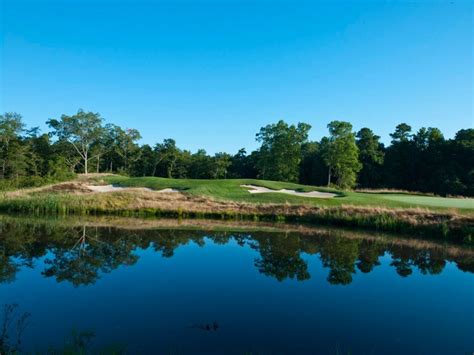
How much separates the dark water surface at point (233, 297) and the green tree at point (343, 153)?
110 ft

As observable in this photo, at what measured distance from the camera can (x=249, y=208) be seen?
2056 centimetres

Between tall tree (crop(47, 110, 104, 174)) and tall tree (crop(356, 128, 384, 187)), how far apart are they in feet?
148

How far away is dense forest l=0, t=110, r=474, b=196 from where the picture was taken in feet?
149

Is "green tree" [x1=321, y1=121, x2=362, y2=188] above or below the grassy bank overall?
above

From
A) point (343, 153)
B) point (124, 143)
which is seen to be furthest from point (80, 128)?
point (343, 153)

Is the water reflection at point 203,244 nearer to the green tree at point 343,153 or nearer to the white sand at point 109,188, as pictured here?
the white sand at point 109,188

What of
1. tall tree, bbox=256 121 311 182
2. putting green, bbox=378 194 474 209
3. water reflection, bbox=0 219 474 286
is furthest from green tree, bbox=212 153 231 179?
water reflection, bbox=0 219 474 286

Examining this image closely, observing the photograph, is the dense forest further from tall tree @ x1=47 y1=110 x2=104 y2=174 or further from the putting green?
the putting green

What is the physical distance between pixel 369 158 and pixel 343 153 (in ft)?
43.4

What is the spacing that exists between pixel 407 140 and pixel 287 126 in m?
21.0

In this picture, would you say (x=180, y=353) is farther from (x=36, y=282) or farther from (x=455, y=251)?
(x=455, y=251)

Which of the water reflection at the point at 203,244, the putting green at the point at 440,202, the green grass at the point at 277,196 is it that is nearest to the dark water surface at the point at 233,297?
the water reflection at the point at 203,244

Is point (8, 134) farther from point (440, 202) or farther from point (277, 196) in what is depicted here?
point (440, 202)

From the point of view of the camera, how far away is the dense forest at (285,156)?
45.4m
